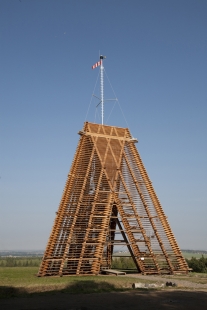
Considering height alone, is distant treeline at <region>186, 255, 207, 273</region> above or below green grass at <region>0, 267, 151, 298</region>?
above

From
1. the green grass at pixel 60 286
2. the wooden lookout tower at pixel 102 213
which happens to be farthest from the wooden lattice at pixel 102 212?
the green grass at pixel 60 286

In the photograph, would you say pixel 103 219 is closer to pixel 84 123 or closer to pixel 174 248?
pixel 174 248

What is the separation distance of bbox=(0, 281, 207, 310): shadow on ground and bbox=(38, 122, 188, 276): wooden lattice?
695 centimetres

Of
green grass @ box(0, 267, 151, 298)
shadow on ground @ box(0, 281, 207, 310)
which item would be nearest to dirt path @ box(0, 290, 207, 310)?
shadow on ground @ box(0, 281, 207, 310)

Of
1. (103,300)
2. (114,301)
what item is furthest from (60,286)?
(114,301)

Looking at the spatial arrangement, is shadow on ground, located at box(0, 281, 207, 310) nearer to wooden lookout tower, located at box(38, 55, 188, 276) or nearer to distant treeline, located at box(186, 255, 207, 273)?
wooden lookout tower, located at box(38, 55, 188, 276)

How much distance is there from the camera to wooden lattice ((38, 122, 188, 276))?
23891 mm

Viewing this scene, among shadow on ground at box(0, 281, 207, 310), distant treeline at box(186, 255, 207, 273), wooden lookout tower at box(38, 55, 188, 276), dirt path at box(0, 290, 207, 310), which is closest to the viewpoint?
dirt path at box(0, 290, 207, 310)

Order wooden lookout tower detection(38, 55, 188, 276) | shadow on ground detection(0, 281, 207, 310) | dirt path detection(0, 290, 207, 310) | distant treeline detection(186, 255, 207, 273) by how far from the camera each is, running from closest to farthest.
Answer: dirt path detection(0, 290, 207, 310)
shadow on ground detection(0, 281, 207, 310)
wooden lookout tower detection(38, 55, 188, 276)
distant treeline detection(186, 255, 207, 273)

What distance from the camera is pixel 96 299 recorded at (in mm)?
13672

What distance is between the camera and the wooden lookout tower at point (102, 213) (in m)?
23.9

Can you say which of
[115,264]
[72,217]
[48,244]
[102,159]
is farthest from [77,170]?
[115,264]

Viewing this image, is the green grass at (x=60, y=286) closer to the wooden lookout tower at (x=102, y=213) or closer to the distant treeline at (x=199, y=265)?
the wooden lookout tower at (x=102, y=213)

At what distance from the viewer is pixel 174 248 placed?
1022 inches
